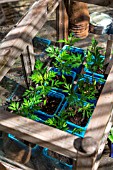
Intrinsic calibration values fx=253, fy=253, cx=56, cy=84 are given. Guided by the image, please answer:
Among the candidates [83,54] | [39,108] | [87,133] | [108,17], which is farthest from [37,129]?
[108,17]

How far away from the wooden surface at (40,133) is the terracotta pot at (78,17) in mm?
2507

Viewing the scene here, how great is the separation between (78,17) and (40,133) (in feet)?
8.54

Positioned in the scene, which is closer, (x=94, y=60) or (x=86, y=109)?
(x=86, y=109)

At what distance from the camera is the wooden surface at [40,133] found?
141 centimetres

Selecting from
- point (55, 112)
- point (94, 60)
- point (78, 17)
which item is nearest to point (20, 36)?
point (55, 112)

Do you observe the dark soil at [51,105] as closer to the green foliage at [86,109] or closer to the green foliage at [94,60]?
the green foliage at [86,109]

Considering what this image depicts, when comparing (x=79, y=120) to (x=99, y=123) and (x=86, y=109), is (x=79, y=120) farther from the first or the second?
(x=99, y=123)

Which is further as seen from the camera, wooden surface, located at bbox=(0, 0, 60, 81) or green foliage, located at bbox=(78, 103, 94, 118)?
green foliage, located at bbox=(78, 103, 94, 118)

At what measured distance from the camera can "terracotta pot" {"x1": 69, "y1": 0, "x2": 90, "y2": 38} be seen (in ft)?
12.1

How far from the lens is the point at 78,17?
12.1 feet

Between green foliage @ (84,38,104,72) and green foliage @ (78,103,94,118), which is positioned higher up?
green foliage @ (84,38,104,72)

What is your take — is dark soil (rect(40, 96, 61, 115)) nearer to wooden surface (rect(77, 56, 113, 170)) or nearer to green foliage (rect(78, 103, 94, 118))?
green foliage (rect(78, 103, 94, 118))

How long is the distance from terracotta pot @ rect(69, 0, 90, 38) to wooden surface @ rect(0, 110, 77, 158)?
2.51 m

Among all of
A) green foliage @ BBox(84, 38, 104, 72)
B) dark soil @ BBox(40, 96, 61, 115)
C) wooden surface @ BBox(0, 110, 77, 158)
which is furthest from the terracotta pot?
wooden surface @ BBox(0, 110, 77, 158)
